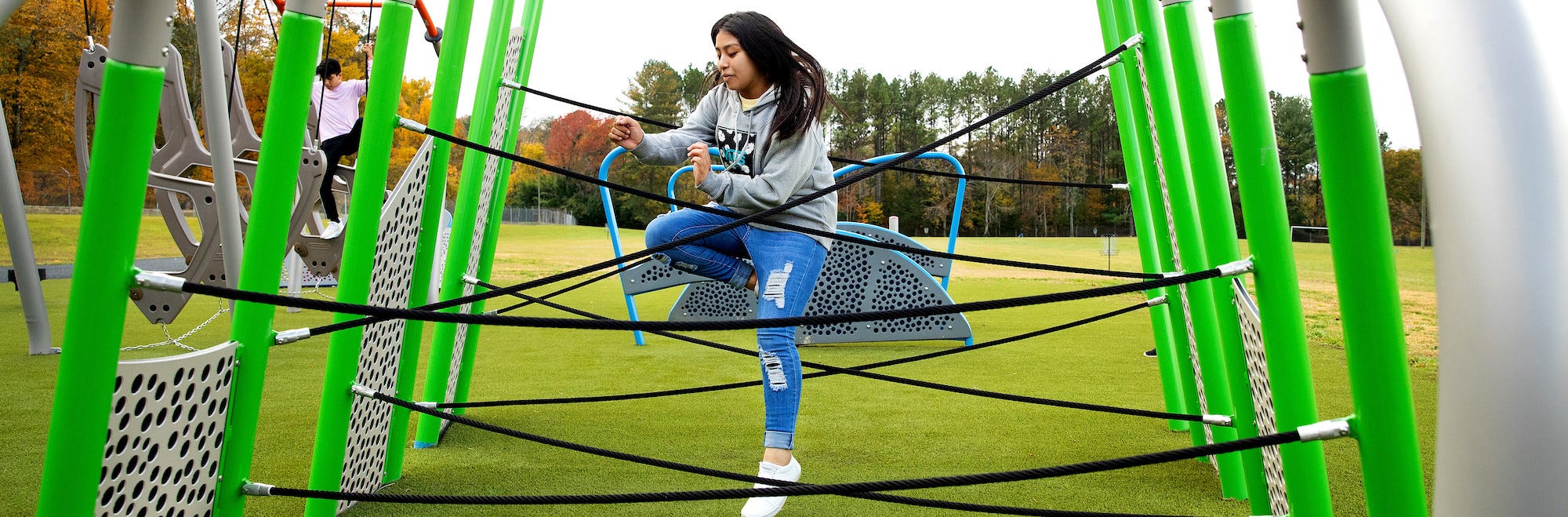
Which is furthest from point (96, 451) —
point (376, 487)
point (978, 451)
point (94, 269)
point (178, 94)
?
point (178, 94)

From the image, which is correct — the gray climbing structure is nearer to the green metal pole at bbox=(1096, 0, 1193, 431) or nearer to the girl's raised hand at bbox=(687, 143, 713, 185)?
the green metal pole at bbox=(1096, 0, 1193, 431)

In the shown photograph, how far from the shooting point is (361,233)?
1538 millimetres

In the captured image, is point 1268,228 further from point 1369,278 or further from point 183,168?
point 183,168

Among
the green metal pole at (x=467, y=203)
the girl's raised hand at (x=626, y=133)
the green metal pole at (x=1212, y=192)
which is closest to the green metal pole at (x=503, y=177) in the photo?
the green metal pole at (x=467, y=203)

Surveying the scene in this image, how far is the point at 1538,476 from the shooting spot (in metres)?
0.51

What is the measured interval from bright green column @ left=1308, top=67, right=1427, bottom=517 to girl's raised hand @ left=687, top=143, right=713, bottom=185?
1157 mm

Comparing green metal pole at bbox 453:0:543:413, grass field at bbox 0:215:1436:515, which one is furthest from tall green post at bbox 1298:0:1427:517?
green metal pole at bbox 453:0:543:413

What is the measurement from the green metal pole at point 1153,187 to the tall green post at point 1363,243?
3.73ft

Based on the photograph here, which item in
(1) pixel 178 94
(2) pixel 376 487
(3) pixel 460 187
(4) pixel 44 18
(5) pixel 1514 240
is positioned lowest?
→ (2) pixel 376 487

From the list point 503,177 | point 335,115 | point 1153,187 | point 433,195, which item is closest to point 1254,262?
point 1153,187

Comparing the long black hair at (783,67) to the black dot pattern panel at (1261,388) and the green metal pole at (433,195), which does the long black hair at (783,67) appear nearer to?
the green metal pole at (433,195)

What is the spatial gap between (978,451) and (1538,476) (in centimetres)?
198

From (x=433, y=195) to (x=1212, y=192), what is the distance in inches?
53.5

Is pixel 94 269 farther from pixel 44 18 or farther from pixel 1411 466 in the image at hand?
pixel 44 18
